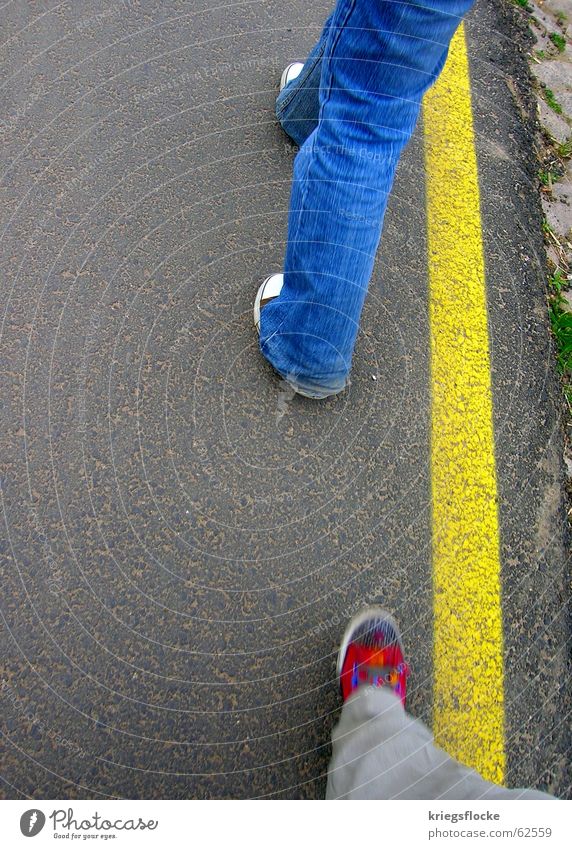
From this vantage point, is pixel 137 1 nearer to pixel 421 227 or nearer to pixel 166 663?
pixel 421 227

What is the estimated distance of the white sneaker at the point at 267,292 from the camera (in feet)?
5.77

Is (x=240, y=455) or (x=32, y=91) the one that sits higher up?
(x=32, y=91)

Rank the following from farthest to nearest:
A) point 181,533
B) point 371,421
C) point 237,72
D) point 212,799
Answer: point 237,72, point 371,421, point 181,533, point 212,799

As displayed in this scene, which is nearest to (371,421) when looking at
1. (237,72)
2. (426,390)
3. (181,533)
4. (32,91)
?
(426,390)

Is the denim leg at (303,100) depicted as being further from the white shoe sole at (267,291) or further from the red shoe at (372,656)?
the red shoe at (372,656)

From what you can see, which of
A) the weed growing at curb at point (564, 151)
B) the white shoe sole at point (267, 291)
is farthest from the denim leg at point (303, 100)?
the weed growing at curb at point (564, 151)

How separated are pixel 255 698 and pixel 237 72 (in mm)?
1893

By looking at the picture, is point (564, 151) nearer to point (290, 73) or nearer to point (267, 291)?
point (290, 73)

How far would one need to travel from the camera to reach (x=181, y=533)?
5.08ft

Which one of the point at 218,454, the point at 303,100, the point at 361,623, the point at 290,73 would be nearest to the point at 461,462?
the point at 361,623

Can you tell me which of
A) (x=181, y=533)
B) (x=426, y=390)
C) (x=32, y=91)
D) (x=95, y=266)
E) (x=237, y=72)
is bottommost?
(x=426, y=390)

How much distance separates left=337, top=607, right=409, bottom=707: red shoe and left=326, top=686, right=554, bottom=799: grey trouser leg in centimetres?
2

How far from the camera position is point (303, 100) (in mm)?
1912

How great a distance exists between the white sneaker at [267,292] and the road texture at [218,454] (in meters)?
0.05
